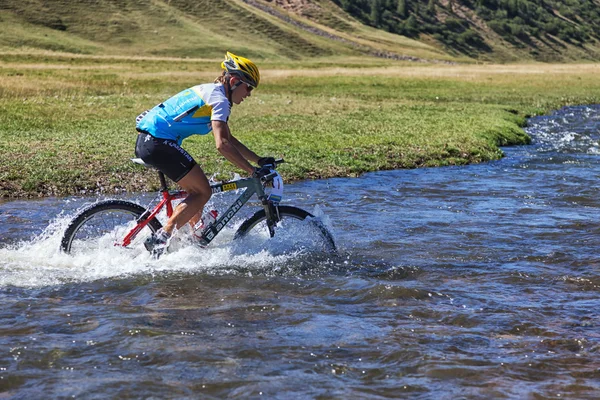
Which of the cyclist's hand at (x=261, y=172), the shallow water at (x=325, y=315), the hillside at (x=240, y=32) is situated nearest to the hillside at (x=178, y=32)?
the hillside at (x=240, y=32)

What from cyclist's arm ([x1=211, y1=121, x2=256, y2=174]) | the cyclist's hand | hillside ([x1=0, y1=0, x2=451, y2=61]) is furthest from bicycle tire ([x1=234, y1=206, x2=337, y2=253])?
hillside ([x1=0, y1=0, x2=451, y2=61])

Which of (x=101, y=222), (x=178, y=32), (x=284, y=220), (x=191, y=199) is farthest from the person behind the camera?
(x=178, y=32)

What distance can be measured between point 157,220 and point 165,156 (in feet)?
3.16

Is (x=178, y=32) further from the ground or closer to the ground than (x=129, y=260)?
closer to the ground

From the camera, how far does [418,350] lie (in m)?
7.44

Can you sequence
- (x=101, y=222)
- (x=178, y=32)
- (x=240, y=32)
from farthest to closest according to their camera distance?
(x=240, y=32) < (x=178, y=32) < (x=101, y=222)

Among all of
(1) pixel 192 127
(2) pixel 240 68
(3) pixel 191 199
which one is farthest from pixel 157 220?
(2) pixel 240 68

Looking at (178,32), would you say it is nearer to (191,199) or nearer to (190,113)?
(191,199)

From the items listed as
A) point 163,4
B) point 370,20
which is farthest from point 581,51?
point 163,4

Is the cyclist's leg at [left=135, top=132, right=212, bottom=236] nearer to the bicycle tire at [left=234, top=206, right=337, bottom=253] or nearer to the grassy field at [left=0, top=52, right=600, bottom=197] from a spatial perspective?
the bicycle tire at [left=234, top=206, right=337, bottom=253]

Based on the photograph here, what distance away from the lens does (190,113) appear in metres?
9.58

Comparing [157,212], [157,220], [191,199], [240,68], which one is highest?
[240,68]

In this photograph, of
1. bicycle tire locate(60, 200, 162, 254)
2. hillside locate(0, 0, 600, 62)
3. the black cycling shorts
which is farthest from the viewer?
Result: hillside locate(0, 0, 600, 62)

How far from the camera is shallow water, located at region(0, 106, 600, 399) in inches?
263
